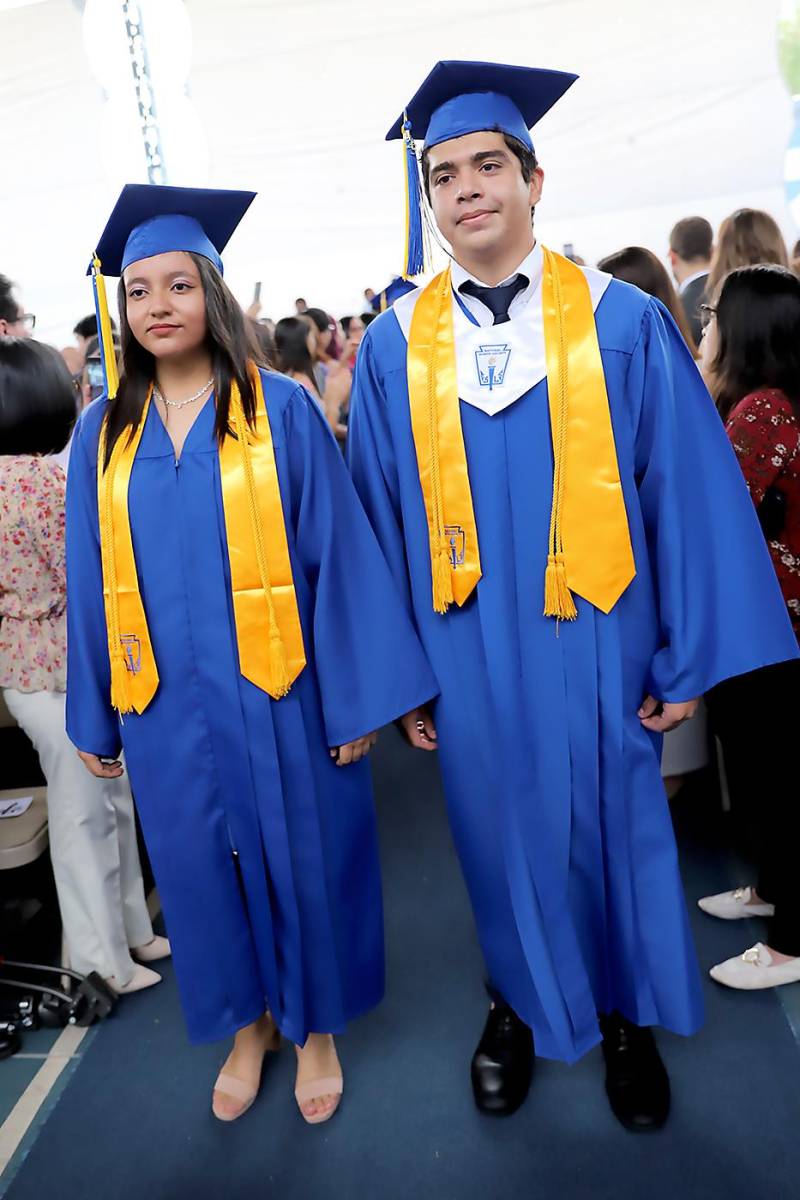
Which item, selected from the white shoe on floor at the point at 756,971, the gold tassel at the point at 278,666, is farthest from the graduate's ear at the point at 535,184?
the white shoe on floor at the point at 756,971

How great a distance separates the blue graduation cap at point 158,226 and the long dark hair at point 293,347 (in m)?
1.95

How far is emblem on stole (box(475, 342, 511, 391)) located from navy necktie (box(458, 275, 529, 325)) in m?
0.06

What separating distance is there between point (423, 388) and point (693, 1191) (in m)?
1.43

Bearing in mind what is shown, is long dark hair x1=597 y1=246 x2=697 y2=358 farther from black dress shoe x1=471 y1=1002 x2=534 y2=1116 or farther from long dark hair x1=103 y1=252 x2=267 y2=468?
black dress shoe x1=471 y1=1002 x2=534 y2=1116

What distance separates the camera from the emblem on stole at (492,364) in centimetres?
155

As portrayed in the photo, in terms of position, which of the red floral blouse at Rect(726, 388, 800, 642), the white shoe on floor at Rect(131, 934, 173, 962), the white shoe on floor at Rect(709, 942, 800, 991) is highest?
the red floral blouse at Rect(726, 388, 800, 642)

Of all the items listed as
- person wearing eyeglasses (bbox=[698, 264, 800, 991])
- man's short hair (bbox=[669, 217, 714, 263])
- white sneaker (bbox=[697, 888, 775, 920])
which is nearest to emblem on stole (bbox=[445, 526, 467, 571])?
person wearing eyeglasses (bbox=[698, 264, 800, 991])

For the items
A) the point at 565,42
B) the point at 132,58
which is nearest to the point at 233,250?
the point at 132,58

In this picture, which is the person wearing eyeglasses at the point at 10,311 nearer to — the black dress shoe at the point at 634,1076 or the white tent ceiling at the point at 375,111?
the white tent ceiling at the point at 375,111

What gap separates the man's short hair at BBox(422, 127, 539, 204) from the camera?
154 cm

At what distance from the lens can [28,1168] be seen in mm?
1830

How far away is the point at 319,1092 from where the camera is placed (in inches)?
74.4

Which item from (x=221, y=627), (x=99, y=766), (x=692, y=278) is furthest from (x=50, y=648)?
(x=692, y=278)

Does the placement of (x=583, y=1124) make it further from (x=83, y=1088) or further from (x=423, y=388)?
(x=423, y=388)
